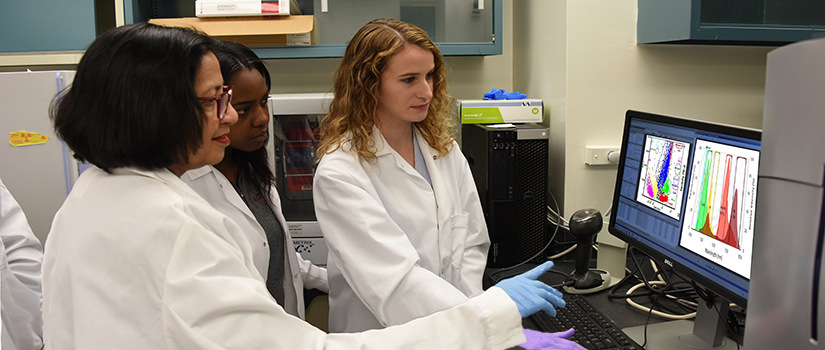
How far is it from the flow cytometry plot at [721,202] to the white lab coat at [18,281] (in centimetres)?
155

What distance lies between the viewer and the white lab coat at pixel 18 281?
144 cm

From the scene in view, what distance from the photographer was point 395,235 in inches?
47.1

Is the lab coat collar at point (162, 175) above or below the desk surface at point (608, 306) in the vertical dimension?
above

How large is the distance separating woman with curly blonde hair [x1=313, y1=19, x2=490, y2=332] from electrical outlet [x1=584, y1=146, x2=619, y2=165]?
22.1 inches

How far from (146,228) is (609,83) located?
154cm

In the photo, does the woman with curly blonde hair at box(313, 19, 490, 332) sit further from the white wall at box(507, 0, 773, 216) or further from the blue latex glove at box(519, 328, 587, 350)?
the white wall at box(507, 0, 773, 216)

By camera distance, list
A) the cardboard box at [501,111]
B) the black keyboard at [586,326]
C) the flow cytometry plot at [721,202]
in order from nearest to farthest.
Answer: the flow cytometry plot at [721,202] → the black keyboard at [586,326] → the cardboard box at [501,111]

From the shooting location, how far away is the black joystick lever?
55.8 inches

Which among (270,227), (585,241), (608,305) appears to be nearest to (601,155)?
(585,241)

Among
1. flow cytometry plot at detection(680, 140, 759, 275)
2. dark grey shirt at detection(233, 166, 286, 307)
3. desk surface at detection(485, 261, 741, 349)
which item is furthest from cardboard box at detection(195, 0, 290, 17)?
flow cytometry plot at detection(680, 140, 759, 275)

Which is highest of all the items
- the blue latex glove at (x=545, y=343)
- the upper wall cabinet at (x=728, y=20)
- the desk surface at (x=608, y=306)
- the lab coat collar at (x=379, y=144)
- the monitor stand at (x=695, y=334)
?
the upper wall cabinet at (x=728, y=20)

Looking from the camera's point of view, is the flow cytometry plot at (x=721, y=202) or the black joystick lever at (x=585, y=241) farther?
the black joystick lever at (x=585, y=241)

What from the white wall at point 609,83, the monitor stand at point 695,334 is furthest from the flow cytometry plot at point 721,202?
the white wall at point 609,83

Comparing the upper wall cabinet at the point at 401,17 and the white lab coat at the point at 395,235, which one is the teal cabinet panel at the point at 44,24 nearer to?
the upper wall cabinet at the point at 401,17
